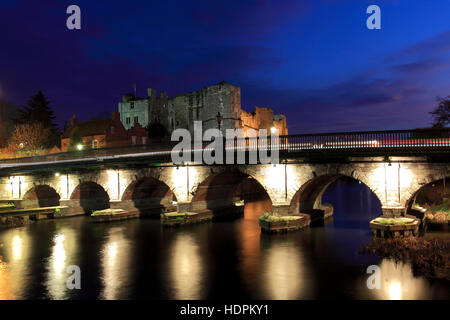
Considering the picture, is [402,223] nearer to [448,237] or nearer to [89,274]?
[448,237]

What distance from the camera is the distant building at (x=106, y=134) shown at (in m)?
76.7

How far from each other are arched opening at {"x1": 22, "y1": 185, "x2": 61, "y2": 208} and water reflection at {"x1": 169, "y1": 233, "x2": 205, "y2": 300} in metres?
Result: 27.6

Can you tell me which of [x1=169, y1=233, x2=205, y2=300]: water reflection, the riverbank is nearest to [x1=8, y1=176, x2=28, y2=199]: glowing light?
[x1=169, y1=233, x2=205, y2=300]: water reflection

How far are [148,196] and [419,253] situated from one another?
95.5ft

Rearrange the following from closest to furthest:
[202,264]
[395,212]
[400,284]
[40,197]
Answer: [400,284], [202,264], [395,212], [40,197]

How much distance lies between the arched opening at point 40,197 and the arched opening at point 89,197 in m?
6.26

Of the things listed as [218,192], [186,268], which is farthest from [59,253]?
[218,192]

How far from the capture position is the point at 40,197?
5166 cm

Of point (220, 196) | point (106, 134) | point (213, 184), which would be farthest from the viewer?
point (106, 134)

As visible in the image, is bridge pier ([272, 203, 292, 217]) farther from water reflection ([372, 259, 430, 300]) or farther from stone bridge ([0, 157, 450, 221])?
water reflection ([372, 259, 430, 300])

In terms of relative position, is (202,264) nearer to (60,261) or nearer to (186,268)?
(186,268)

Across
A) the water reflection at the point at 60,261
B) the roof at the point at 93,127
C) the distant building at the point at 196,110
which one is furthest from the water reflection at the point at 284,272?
the distant building at the point at 196,110

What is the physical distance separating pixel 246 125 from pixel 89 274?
7112 cm

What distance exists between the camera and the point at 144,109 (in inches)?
3780
